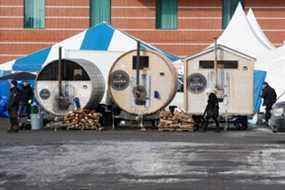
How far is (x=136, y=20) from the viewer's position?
45469 millimetres

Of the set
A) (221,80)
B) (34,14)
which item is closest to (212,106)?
(221,80)

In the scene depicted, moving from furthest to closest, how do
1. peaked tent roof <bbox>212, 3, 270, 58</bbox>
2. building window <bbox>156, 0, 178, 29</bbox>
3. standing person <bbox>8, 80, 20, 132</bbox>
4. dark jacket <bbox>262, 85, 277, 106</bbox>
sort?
building window <bbox>156, 0, 178, 29</bbox>
peaked tent roof <bbox>212, 3, 270, 58</bbox>
dark jacket <bbox>262, 85, 277, 106</bbox>
standing person <bbox>8, 80, 20, 132</bbox>

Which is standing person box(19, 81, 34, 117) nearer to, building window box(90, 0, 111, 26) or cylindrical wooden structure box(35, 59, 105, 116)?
cylindrical wooden structure box(35, 59, 105, 116)

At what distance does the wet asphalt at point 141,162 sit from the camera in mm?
12470

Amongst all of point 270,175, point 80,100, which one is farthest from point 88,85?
point 270,175

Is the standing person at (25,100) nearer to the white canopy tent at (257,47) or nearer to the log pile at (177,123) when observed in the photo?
the log pile at (177,123)

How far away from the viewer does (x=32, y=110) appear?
27.0 m

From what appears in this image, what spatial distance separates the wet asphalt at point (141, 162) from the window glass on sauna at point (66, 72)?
4.07 metres

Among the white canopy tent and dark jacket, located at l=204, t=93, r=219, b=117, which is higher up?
the white canopy tent

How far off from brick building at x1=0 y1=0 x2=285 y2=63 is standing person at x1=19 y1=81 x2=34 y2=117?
695 inches

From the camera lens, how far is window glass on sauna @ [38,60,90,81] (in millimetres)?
27561

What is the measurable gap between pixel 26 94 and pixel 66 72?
167 cm

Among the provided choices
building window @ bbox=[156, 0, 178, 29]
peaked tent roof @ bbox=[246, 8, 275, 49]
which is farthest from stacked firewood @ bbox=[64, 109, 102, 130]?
building window @ bbox=[156, 0, 178, 29]

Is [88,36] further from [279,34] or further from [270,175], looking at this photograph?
[270,175]
